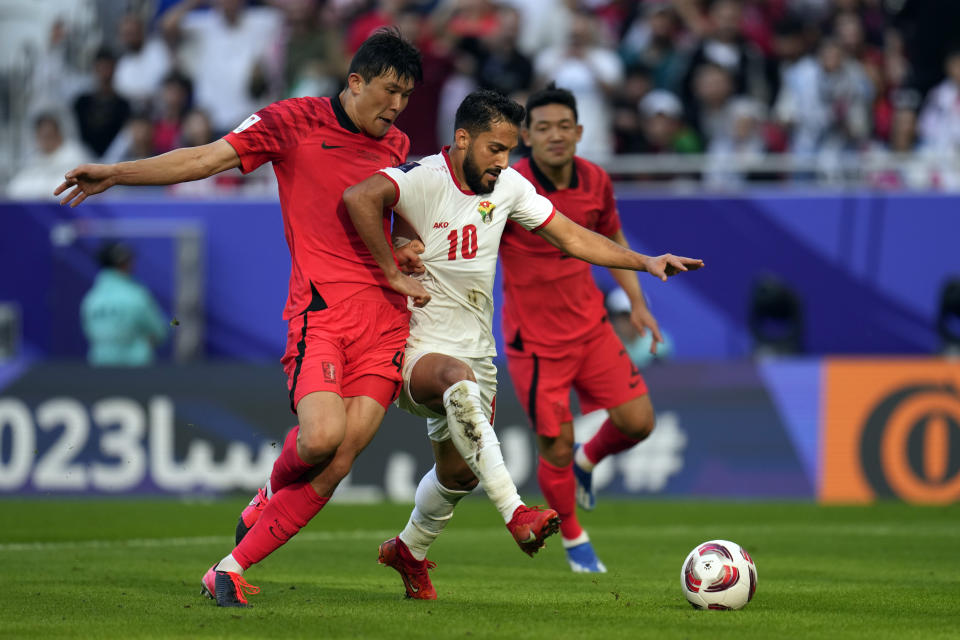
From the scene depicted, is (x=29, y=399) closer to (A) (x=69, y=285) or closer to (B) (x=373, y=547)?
(A) (x=69, y=285)

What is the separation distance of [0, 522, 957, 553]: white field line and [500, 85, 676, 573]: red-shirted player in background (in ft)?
7.60

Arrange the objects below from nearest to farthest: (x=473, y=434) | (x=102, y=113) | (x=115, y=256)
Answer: (x=473, y=434) → (x=115, y=256) → (x=102, y=113)

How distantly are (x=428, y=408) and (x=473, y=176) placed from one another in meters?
1.17

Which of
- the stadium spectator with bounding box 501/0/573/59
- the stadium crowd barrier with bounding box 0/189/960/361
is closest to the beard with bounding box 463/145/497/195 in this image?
the stadium crowd barrier with bounding box 0/189/960/361

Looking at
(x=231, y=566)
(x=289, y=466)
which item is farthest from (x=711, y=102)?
(x=231, y=566)

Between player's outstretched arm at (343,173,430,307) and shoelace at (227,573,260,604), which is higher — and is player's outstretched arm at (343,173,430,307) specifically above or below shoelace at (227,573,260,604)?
above

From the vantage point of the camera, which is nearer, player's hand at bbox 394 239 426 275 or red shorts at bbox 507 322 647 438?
player's hand at bbox 394 239 426 275

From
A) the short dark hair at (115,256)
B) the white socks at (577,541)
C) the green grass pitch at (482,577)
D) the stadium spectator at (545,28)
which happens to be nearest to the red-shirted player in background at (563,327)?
the white socks at (577,541)

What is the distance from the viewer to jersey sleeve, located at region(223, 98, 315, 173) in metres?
6.91

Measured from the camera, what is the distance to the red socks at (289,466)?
6738 millimetres

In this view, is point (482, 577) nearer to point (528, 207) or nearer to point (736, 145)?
point (528, 207)

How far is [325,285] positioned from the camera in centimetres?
698

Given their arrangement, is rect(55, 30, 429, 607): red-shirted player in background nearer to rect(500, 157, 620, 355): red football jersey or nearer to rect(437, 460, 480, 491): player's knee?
rect(437, 460, 480, 491): player's knee

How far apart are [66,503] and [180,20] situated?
7.16 meters
